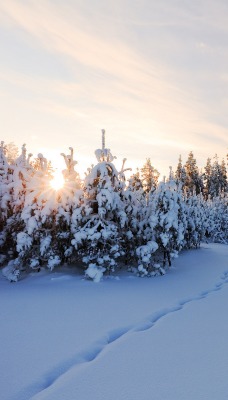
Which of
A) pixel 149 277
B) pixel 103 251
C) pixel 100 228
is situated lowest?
pixel 149 277

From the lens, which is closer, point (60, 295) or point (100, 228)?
point (60, 295)

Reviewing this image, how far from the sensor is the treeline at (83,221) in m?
8.52

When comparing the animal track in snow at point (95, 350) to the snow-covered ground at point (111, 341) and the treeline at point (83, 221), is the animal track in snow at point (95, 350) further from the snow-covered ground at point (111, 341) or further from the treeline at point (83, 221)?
the treeline at point (83, 221)

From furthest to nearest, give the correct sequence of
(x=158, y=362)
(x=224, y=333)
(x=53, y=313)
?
(x=53, y=313)
(x=224, y=333)
(x=158, y=362)

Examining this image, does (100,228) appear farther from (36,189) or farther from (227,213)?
(227,213)

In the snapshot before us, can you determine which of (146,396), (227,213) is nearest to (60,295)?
(146,396)

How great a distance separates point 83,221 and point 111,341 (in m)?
4.63

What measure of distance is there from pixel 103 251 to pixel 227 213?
72.4 ft

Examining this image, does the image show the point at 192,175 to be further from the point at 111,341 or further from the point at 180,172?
the point at 111,341

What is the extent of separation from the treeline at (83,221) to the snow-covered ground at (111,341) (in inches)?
32.6

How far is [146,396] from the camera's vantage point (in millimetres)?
2971

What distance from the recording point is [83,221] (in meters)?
8.85

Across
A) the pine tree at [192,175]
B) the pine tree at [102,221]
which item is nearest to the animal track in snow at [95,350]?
the pine tree at [102,221]

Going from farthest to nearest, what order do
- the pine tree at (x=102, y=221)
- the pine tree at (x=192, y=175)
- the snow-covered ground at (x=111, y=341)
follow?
the pine tree at (x=192, y=175), the pine tree at (x=102, y=221), the snow-covered ground at (x=111, y=341)
